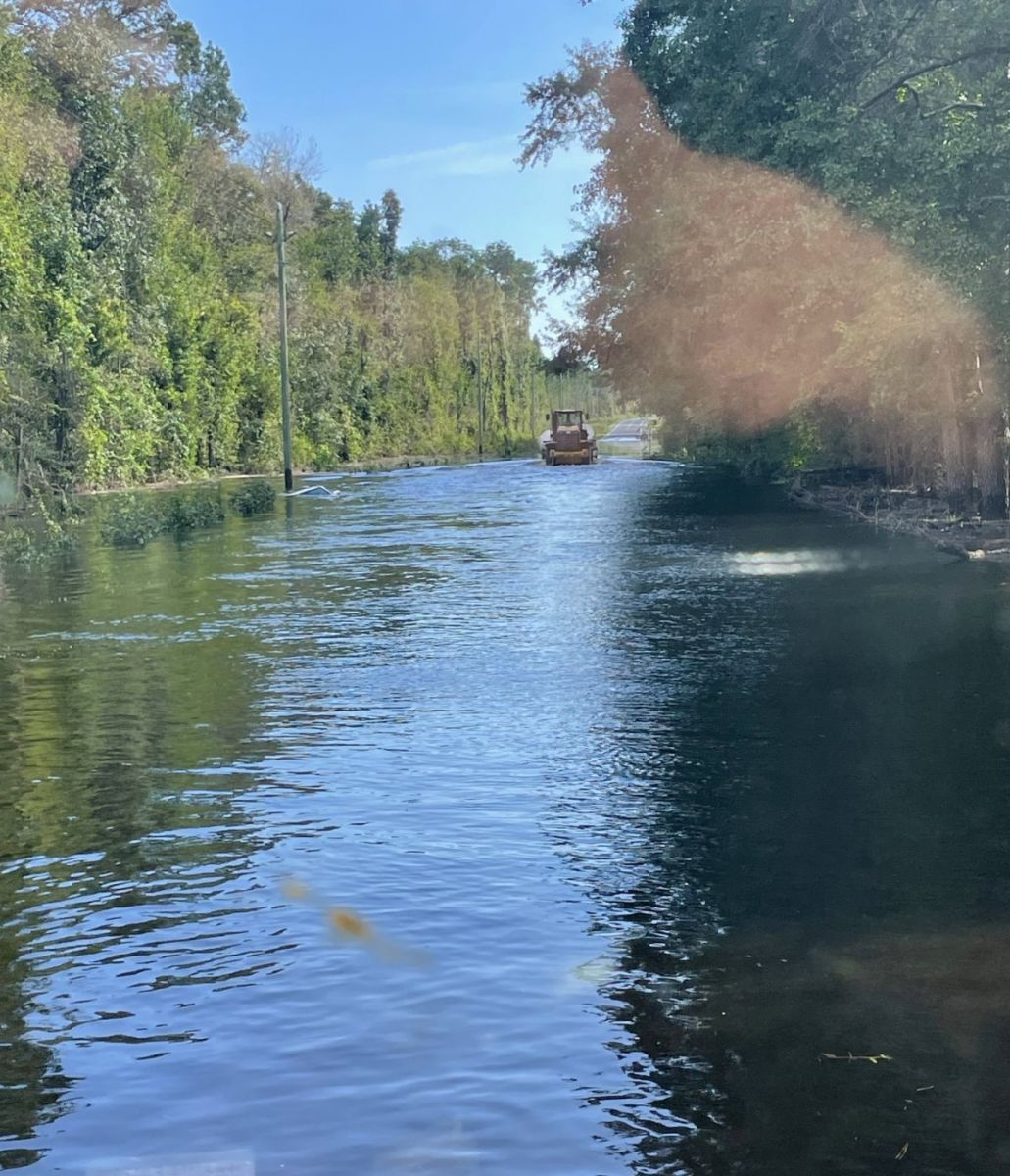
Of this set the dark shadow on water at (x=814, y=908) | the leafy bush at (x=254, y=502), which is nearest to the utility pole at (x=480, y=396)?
the leafy bush at (x=254, y=502)

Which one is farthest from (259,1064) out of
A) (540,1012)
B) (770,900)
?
(770,900)

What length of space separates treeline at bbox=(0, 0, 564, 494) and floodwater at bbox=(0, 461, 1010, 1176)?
17.1 m

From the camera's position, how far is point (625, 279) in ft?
157

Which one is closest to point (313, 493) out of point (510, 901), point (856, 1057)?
point (510, 901)

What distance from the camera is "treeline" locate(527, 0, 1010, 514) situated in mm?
21172

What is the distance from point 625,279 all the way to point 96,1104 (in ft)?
144

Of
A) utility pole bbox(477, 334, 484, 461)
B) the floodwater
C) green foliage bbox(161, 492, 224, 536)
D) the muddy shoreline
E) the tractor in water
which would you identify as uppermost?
utility pole bbox(477, 334, 484, 461)

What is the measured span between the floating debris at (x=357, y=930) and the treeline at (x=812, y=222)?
15.3 m

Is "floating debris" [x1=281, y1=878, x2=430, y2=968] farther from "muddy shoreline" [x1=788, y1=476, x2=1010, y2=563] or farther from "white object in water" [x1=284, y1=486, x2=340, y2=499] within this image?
"white object in water" [x1=284, y1=486, x2=340, y2=499]

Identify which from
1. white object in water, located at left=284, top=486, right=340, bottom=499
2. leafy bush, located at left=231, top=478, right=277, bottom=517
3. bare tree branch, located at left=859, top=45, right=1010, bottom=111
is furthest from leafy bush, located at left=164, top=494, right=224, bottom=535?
bare tree branch, located at left=859, top=45, right=1010, bottom=111

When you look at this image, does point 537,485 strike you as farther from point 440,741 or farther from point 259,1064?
point 259,1064

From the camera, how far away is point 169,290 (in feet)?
227

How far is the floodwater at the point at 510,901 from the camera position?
5324mm

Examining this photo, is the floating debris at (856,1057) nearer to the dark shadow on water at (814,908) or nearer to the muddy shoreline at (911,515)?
the dark shadow on water at (814,908)
